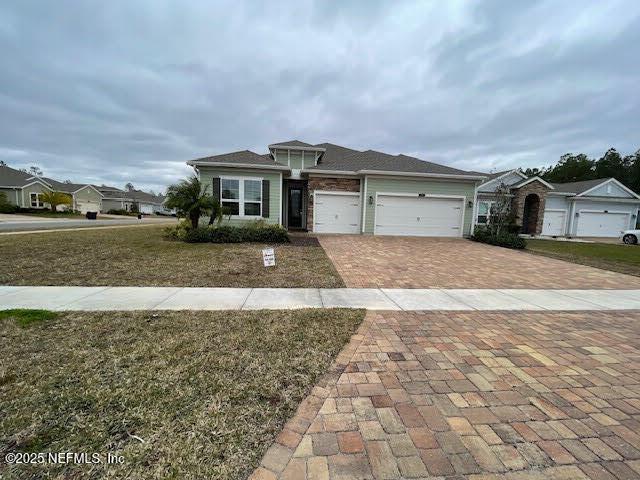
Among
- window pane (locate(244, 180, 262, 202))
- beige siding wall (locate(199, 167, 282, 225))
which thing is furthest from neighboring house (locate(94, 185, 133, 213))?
window pane (locate(244, 180, 262, 202))

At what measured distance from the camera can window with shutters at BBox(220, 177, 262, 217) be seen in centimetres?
1437

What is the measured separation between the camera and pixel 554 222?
74.9 ft

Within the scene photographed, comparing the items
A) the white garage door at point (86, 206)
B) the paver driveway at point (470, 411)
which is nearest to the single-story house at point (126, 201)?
the white garage door at point (86, 206)

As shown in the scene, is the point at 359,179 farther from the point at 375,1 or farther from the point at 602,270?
the point at 602,270

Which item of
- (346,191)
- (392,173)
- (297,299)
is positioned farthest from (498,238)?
(297,299)

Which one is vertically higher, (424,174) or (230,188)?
(424,174)

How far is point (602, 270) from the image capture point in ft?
29.1

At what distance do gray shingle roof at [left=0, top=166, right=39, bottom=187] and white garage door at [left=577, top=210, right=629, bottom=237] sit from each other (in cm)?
5990

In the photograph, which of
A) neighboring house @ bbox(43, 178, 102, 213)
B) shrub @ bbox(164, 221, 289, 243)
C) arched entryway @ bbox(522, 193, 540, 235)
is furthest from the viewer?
neighboring house @ bbox(43, 178, 102, 213)

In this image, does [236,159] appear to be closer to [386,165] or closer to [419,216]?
[386,165]

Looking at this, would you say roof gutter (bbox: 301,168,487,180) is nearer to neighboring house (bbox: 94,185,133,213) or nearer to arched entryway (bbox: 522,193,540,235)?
arched entryway (bbox: 522,193,540,235)

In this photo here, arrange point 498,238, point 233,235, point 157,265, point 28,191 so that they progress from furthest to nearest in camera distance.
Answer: point 28,191
point 498,238
point 233,235
point 157,265

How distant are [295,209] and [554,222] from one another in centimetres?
2097

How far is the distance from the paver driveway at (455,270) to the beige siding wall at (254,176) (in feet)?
14.7
